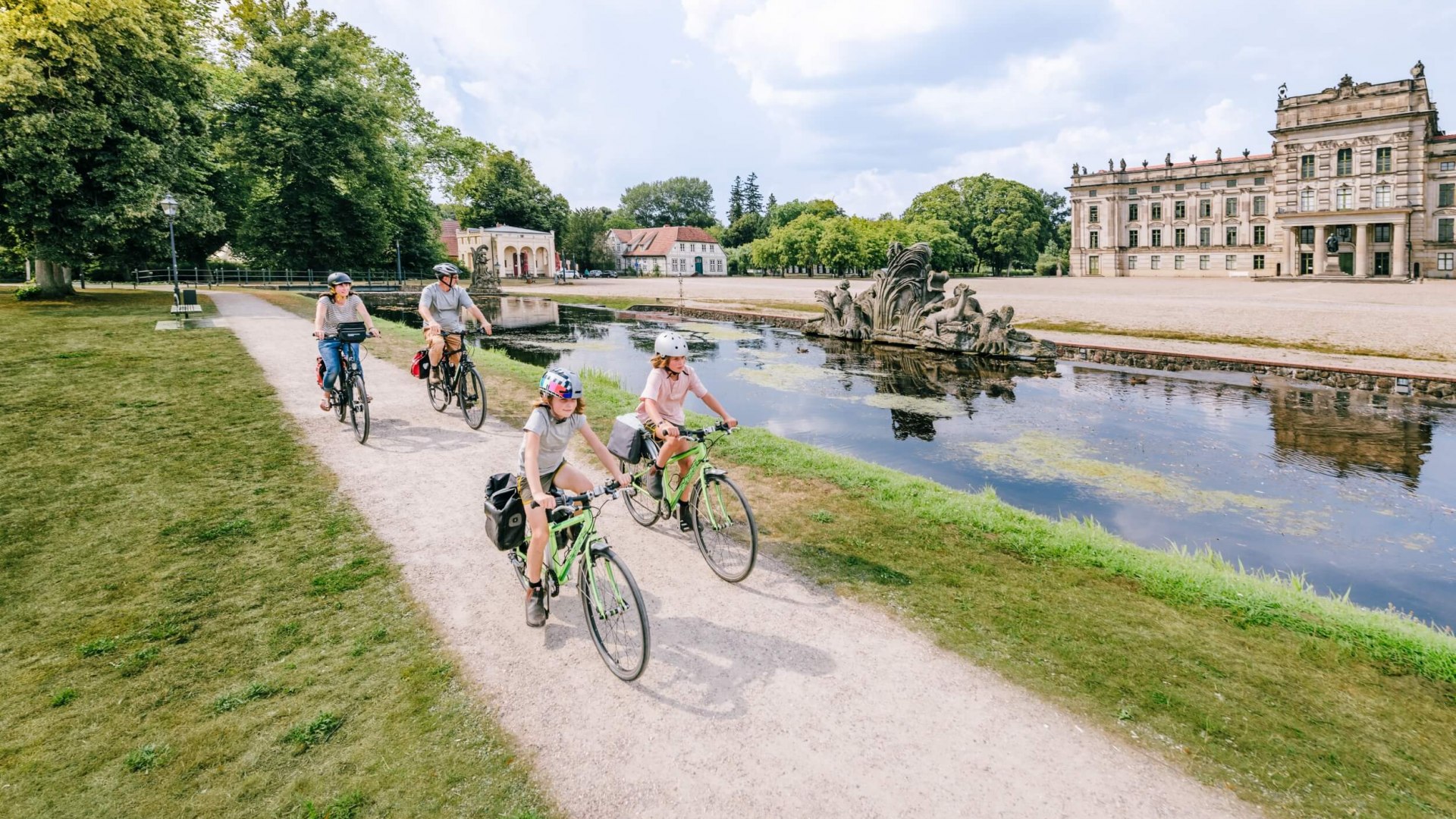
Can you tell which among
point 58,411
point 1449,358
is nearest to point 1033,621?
point 58,411

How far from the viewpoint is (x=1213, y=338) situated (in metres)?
24.7

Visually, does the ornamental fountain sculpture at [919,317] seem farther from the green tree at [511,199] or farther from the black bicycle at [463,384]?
the green tree at [511,199]

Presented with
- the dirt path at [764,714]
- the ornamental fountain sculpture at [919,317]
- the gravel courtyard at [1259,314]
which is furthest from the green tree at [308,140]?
the dirt path at [764,714]

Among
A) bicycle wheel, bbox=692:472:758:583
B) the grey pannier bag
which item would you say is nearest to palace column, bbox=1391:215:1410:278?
bicycle wheel, bbox=692:472:758:583

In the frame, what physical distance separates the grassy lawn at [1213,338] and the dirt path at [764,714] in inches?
877

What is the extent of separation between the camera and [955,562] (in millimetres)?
7070

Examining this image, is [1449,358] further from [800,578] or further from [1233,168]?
[1233,168]

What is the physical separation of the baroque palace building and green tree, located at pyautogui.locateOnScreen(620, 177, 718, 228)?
280 ft

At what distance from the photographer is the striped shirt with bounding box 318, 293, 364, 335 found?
413 inches

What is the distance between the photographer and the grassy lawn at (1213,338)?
66.7 feet

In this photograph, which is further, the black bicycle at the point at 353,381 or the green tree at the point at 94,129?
the green tree at the point at 94,129

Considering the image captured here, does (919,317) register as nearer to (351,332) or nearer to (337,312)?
(351,332)

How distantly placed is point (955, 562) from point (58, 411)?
14.0 meters

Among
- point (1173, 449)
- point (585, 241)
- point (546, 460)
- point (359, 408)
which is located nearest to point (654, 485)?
point (546, 460)
